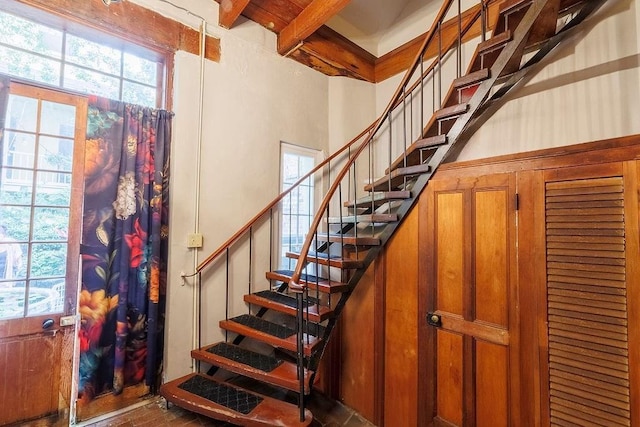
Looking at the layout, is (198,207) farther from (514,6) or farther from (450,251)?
(514,6)

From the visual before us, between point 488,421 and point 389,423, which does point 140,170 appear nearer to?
point 389,423

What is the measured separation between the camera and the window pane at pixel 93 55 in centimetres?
212

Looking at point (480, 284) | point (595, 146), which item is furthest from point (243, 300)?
point (595, 146)

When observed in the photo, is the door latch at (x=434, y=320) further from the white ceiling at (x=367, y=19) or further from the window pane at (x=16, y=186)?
the white ceiling at (x=367, y=19)

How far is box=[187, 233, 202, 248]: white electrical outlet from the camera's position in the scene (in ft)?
8.05

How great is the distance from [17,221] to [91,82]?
111cm

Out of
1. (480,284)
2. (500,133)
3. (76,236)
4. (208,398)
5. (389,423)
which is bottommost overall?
(389,423)

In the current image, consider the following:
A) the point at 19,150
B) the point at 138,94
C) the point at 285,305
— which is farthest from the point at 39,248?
the point at 285,305

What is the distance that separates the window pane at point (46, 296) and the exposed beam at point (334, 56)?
9.75ft

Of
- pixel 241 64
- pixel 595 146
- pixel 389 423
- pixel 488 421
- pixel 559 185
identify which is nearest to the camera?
pixel 595 146

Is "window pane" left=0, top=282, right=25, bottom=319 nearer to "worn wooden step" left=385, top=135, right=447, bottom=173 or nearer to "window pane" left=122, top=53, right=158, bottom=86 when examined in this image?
"window pane" left=122, top=53, right=158, bottom=86

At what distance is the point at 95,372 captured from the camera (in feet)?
6.63

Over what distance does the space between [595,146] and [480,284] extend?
96 centimetres

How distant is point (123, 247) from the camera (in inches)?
83.7
